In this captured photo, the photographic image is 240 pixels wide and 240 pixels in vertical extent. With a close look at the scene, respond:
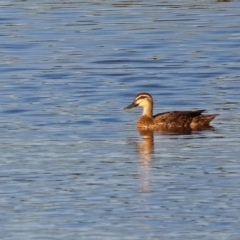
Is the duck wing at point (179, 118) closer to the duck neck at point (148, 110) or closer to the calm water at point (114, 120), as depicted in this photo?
the calm water at point (114, 120)

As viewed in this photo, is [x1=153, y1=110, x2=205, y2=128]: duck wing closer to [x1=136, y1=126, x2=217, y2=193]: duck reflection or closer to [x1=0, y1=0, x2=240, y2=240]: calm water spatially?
[x1=136, y1=126, x2=217, y2=193]: duck reflection

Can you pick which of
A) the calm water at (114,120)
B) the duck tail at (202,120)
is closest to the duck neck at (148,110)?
the calm water at (114,120)

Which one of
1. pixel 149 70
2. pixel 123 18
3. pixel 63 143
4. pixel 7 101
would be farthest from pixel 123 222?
pixel 123 18

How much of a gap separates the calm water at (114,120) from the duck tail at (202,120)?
181 millimetres

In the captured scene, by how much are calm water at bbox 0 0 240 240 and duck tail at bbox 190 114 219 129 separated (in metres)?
0.18

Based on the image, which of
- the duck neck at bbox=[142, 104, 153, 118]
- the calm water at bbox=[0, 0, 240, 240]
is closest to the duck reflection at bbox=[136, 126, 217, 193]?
the calm water at bbox=[0, 0, 240, 240]

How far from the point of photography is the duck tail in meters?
17.7

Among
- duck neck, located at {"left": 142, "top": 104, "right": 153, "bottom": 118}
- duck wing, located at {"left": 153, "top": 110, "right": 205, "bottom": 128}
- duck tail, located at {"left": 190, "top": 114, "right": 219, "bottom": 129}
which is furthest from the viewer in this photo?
duck neck, located at {"left": 142, "top": 104, "right": 153, "bottom": 118}

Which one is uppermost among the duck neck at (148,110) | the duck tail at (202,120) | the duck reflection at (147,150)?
the duck neck at (148,110)

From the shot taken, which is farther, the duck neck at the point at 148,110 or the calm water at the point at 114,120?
the duck neck at the point at 148,110

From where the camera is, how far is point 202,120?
1770 cm

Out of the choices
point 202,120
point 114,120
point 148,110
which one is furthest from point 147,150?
point 148,110

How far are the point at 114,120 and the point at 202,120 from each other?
133 centimetres

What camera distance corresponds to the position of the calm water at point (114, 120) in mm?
11820
